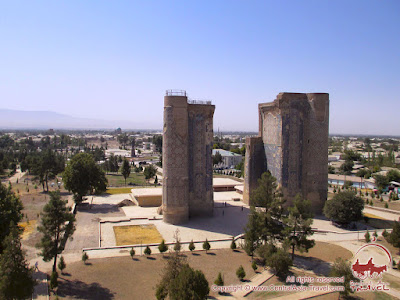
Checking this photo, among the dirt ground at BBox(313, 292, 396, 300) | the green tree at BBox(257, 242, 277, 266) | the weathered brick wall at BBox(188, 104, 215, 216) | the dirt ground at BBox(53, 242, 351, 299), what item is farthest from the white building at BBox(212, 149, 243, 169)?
the dirt ground at BBox(313, 292, 396, 300)

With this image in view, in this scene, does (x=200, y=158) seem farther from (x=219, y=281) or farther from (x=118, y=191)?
(x=118, y=191)

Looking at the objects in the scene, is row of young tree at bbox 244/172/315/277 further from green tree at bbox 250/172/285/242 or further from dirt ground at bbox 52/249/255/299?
dirt ground at bbox 52/249/255/299

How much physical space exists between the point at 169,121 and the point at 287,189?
1308 cm

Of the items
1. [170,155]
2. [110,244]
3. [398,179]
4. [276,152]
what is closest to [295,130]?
[276,152]

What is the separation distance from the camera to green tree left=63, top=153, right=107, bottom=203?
32.9 m

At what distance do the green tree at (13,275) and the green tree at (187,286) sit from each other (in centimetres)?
628

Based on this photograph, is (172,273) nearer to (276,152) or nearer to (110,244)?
(110,244)

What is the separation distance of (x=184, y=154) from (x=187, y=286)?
17020 mm

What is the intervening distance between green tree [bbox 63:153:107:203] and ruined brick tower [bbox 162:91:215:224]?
33.6 ft

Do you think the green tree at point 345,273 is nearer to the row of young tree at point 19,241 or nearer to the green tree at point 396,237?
the green tree at point 396,237

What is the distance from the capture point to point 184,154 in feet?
91.8

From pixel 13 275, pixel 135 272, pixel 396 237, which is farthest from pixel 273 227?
pixel 13 275

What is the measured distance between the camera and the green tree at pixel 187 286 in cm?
1148

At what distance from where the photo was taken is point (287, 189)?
3045 cm
